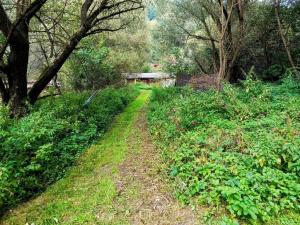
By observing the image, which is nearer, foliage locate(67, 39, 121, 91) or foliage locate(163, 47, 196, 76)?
foliage locate(67, 39, 121, 91)

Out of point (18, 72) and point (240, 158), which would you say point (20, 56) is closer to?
point (18, 72)

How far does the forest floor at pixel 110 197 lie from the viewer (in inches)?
166

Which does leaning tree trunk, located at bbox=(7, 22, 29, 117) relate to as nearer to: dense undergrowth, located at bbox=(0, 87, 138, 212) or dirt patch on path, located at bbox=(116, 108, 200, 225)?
dense undergrowth, located at bbox=(0, 87, 138, 212)

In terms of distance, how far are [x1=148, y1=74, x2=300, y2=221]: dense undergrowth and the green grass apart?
4.38 ft

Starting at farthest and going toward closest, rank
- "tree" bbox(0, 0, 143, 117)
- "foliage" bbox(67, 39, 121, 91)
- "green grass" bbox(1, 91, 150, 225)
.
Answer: "foliage" bbox(67, 39, 121, 91), "tree" bbox(0, 0, 143, 117), "green grass" bbox(1, 91, 150, 225)

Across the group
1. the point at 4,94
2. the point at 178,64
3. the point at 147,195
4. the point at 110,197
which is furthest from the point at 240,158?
the point at 178,64

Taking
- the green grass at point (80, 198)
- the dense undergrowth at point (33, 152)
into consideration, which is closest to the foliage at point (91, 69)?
the dense undergrowth at point (33, 152)

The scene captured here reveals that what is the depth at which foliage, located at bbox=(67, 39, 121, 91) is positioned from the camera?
17.5 m

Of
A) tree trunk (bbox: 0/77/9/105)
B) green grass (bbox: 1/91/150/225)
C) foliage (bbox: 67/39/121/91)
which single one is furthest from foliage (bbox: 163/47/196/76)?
green grass (bbox: 1/91/150/225)

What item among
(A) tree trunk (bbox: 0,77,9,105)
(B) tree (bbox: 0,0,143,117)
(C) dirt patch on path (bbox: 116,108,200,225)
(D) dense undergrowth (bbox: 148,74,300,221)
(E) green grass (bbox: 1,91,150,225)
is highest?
(B) tree (bbox: 0,0,143,117)

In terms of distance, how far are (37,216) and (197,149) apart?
319 centimetres

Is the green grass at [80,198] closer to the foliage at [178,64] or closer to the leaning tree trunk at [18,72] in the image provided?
the leaning tree trunk at [18,72]

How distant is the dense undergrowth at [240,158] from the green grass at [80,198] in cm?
133

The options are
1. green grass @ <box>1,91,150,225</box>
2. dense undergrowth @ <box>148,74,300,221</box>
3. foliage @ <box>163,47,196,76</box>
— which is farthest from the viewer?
foliage @ <box>163,47,196,76</box>
